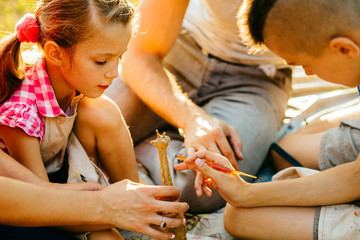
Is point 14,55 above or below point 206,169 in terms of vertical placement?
above

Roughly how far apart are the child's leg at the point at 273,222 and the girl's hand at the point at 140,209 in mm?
288

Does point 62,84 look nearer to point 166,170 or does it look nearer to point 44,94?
point 44,94

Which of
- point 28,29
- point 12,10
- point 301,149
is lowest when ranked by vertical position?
point 12,10

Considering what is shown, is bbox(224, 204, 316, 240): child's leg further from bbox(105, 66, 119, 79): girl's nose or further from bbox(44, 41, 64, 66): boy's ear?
bbox(44, 41, 64, 66): boy's ear

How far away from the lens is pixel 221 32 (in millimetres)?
2375

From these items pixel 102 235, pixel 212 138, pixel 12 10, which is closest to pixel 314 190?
pixel 212 138

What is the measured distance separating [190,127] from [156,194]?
0.57 m

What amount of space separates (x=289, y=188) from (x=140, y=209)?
51 cm

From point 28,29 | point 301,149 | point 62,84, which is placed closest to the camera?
point 28,29

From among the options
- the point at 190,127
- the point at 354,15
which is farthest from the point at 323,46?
the point at 190,127

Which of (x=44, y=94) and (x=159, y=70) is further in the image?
(x=159, y=70)

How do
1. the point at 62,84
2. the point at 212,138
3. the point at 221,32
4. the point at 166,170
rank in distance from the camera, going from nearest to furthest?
the point at 166,170, the point at 62,84, the point at 212,138, the point at 221,32

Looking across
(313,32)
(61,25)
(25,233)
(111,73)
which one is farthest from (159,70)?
(25,233)

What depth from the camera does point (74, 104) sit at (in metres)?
1.68
